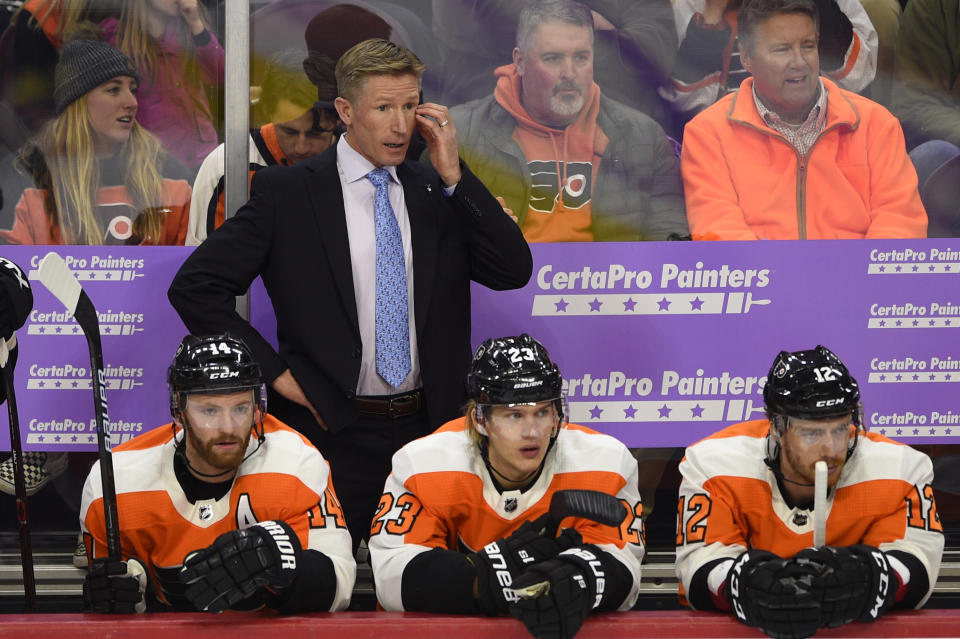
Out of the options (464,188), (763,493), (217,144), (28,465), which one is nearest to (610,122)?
(464,188)

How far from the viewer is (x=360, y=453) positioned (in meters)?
3.12

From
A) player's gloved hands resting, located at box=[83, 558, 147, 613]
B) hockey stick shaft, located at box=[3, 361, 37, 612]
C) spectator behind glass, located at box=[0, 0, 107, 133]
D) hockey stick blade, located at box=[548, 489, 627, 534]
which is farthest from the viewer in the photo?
spectator behind glass, located at box=[0, 0, 107, 133]

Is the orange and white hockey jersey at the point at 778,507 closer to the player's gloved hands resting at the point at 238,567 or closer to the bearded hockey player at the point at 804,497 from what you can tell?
the bearded hockey player at the point at 804,497

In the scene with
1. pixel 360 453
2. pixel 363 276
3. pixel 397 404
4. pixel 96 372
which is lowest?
pixel 360 453

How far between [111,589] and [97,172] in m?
1.69

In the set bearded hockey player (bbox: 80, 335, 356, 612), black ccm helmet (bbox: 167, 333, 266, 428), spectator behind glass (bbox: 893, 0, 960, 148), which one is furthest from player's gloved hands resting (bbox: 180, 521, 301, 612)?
spectator behind glass (bbox: 893, 0, 960, 148)

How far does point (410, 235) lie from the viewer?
10.6 feet

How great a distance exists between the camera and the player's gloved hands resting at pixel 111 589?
2.38 m

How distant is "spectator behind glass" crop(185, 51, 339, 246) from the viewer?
3551 millimetres

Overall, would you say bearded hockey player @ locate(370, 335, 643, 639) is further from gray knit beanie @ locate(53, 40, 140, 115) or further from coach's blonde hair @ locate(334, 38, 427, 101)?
gray knit beanie @ locate(53, 40, 140, 115)

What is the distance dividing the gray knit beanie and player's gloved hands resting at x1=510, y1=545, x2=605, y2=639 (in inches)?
91.4

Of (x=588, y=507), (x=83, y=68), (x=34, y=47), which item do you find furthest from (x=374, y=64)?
(x=588, y=507)

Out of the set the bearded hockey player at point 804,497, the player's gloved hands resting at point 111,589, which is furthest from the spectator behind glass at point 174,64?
the bearded hockey player at point 804,497

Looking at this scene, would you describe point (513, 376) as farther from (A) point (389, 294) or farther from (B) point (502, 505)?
(A) point (389, 294)
